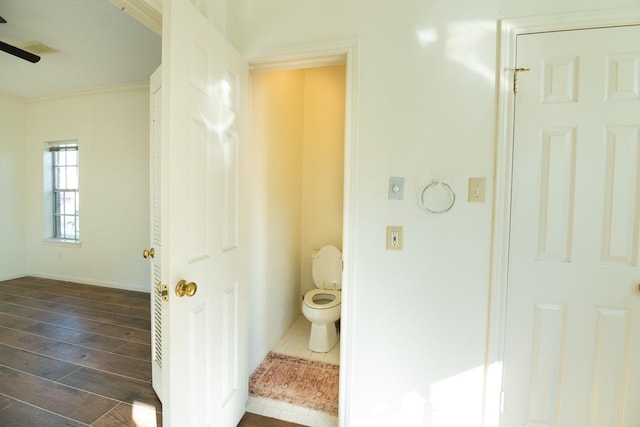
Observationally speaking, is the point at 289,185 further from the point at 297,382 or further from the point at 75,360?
the point at 75,360

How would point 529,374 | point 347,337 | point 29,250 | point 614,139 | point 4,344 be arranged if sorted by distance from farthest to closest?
point 29,250 < point 4,344 < point 347,337 < point 529,374 < point 614,139

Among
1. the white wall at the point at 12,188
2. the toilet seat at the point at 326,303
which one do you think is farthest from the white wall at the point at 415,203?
the white wall at the point at 12,188

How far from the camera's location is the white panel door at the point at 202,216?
103 cm

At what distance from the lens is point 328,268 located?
9.03 ft

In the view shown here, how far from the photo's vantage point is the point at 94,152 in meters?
3.79

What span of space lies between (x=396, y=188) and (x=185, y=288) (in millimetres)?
1030

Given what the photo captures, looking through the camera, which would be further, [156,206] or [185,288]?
[156,206]

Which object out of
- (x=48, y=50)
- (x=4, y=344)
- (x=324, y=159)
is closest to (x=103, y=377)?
(x=4, y=344)

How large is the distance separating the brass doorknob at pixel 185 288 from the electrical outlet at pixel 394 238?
0.91 m

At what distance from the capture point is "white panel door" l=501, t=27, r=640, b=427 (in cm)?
120

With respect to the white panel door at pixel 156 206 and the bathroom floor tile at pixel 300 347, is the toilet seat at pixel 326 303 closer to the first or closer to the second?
the bathroom floor tile at pixel 300 347

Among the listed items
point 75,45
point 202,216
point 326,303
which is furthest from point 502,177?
point 75,45

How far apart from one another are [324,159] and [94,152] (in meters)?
3.24

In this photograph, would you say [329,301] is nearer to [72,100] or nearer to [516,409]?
[516,409]
